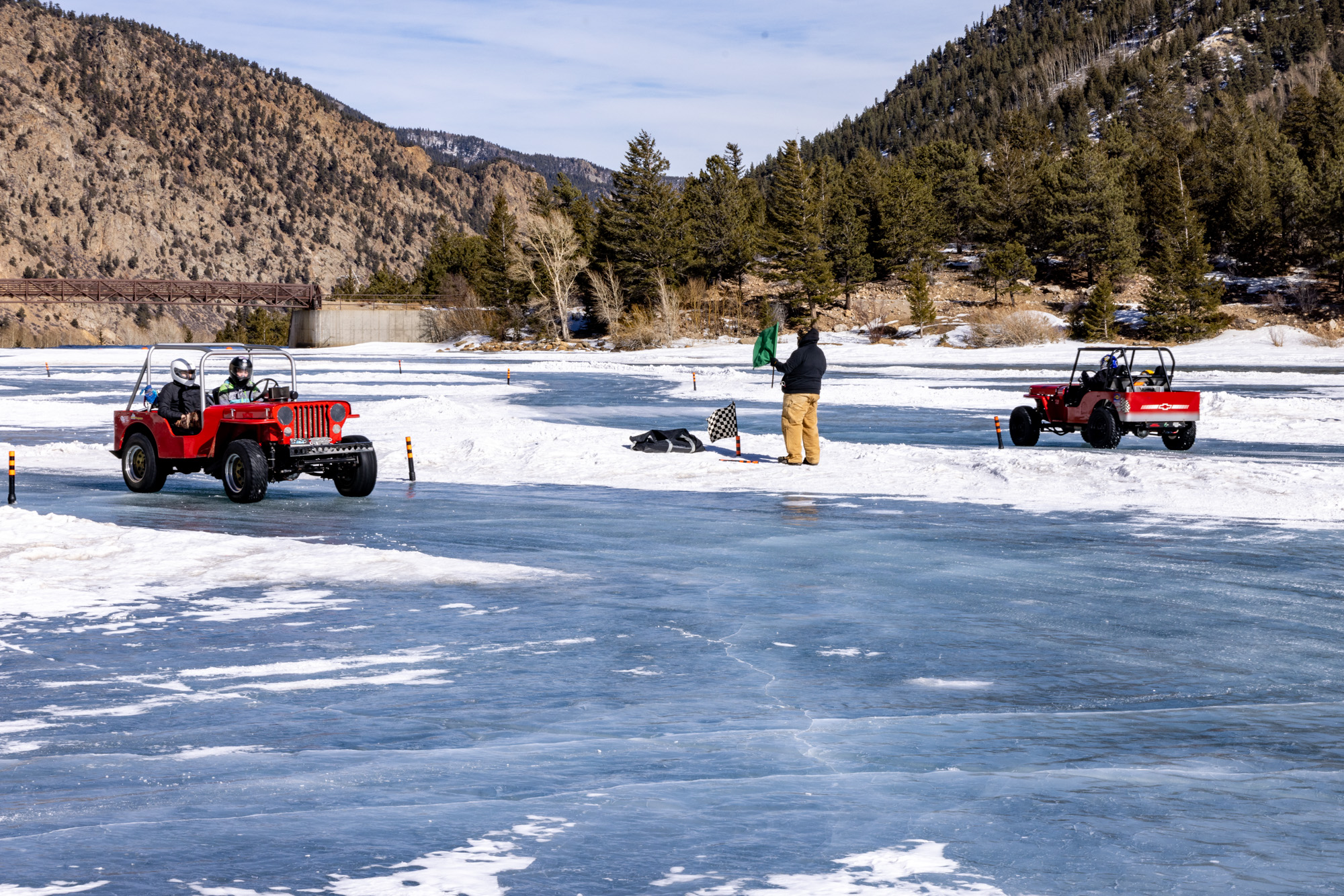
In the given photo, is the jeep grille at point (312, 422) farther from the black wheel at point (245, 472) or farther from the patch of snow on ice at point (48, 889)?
the patch of snow on ice at point (48, 889)

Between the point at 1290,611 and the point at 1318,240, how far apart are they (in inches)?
2987

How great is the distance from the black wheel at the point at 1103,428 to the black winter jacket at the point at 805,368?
5.43 m

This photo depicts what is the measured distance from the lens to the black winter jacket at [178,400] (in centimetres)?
1583

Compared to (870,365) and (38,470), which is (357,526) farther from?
(870,365)

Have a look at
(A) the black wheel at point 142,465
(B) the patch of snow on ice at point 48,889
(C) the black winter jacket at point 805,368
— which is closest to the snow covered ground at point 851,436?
(C) the black winter jacket at point 805,368

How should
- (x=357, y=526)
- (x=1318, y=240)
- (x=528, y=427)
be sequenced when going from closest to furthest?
(x=357, y=526) → (x=528, y=427) → (x=1318, y=240)

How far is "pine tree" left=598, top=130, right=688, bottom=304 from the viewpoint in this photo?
92.5 m

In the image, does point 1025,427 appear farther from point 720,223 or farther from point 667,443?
point 720,223

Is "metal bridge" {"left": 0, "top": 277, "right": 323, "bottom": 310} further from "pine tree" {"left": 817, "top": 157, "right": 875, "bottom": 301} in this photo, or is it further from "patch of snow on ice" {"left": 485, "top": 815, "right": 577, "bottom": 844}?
"patch of snow on ice" {"left": 485, "top": 815, "right": 577, "bottom": 844}

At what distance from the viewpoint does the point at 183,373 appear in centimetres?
1566

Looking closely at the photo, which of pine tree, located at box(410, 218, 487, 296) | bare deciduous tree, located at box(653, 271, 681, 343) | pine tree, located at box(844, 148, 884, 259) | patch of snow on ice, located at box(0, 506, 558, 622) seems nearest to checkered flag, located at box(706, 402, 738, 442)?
patch of snow on ice, located at box(0, 506, 558, 622)

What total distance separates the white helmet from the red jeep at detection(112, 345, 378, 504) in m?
0.13

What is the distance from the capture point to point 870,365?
6041 centimetres

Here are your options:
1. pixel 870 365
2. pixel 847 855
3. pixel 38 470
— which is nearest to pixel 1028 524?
pixel 847 855
